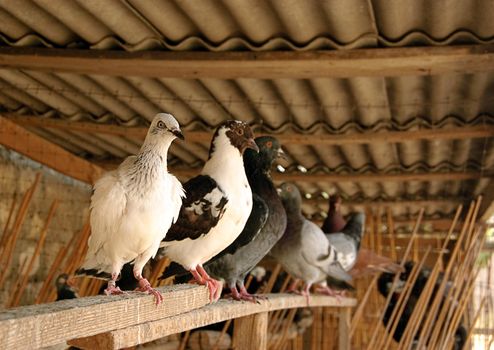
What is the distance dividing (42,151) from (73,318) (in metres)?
3.50

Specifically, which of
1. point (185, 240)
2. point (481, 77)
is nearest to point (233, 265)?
point (185, 240)

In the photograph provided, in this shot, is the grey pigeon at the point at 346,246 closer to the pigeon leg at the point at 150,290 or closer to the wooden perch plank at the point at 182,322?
the wooden perch plank at the point at 182,322

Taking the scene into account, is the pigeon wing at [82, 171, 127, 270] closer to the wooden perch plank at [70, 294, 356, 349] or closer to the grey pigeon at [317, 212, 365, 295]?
the wooden perch plank at [70, 294, 356, 349]

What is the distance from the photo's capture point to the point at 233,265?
312cm

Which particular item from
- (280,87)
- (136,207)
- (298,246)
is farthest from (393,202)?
(136,207)

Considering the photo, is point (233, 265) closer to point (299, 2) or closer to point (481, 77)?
point (299, 2)

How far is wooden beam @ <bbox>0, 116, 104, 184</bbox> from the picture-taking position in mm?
4344

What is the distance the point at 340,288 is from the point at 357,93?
131 cm

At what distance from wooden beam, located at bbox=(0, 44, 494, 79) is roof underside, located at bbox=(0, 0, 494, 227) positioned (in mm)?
62

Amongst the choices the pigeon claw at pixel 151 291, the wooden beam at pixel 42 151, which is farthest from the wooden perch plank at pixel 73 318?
the wooden beam at pixel 42 151

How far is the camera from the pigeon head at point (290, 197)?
4.09 m

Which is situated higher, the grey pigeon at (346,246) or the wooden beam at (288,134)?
the wooden beam at (288,134)

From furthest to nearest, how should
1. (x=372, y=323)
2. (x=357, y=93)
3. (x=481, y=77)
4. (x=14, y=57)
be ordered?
(x=372, y=323)
(x=357, y=93)
(x=481, y=77)
(x=14, y=57)

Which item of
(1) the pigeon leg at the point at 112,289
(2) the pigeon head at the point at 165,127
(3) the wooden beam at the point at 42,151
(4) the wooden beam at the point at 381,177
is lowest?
(1) the pigeon leg at the point at 112,289
